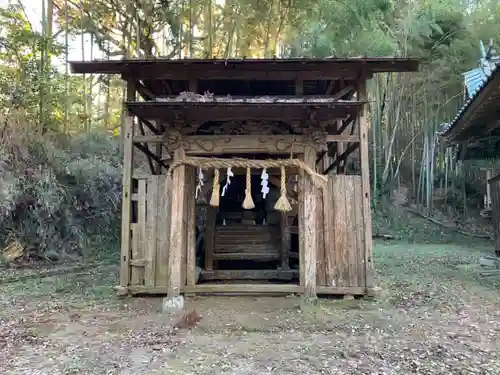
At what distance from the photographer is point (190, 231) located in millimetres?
6273

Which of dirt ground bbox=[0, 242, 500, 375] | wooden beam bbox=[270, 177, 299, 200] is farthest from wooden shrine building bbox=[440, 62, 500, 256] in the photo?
wooden beam bbox=[270, 177, 299, 200]

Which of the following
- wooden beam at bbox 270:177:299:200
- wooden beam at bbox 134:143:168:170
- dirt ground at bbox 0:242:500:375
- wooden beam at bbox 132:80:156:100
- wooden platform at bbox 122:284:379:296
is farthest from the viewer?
wooden beam at bbox 270:177:299:200

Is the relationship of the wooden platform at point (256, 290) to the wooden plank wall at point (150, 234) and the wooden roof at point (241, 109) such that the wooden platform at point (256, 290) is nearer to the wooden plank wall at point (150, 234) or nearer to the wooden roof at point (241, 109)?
the wooden plank wall at point (150, 234)

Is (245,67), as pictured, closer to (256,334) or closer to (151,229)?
(151,229)

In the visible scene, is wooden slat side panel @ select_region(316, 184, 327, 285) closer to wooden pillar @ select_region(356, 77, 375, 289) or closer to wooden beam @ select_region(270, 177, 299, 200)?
wooden pillar @ select_region(356, 77, 375, 289)

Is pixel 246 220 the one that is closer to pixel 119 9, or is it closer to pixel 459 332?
pixel 459 332

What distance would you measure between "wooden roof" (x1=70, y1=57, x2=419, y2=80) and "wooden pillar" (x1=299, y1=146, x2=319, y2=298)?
1.23m

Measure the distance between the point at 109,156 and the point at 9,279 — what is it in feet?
17.9

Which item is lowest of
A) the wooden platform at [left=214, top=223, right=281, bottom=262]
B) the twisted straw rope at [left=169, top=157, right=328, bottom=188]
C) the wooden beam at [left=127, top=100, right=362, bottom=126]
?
the wooden platform at [left=214, top=223, right=281, bottom=262]

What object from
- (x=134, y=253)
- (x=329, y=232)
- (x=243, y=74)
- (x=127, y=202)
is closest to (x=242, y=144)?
(x=243, y=74)

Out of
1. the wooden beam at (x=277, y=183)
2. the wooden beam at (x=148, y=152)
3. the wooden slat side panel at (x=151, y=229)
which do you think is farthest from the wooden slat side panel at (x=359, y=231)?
the wooden beam at (x=148, y=152)

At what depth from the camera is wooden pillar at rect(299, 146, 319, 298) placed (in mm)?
5711

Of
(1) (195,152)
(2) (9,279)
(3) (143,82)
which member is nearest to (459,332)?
(1) (195,152)

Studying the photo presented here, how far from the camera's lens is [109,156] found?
1238cm
